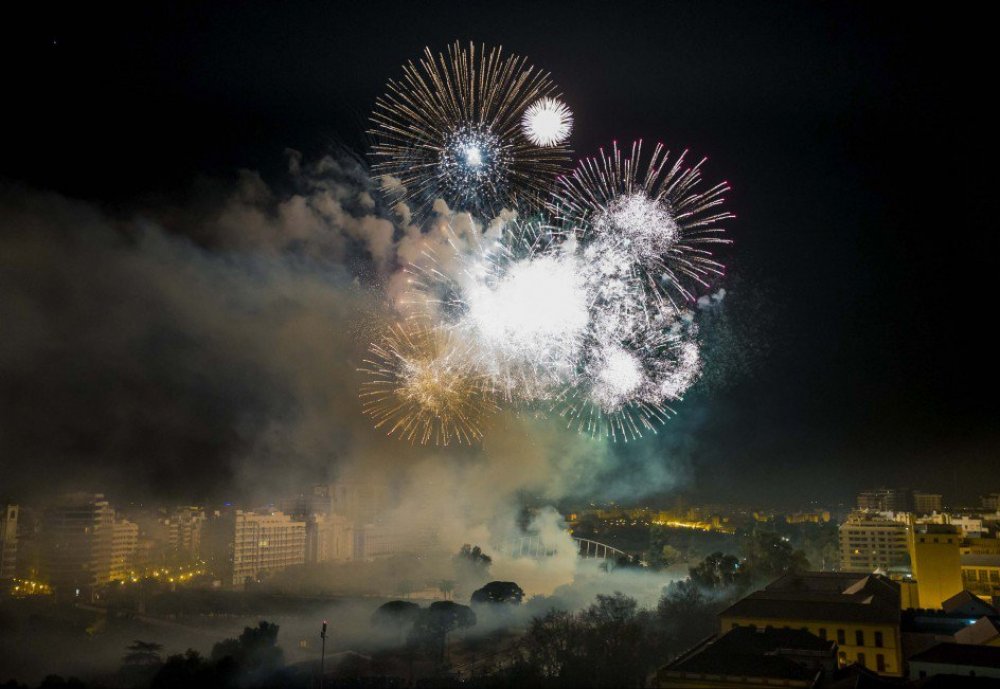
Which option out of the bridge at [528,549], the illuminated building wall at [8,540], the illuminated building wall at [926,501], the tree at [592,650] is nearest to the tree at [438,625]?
the tree at [592,650]

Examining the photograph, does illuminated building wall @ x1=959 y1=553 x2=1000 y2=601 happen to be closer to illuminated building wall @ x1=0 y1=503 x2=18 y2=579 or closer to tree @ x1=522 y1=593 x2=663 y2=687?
tree @ x1=522 y1=593 x2=663 y2=687

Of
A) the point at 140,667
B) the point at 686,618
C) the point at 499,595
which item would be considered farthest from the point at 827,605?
the point at 140,667

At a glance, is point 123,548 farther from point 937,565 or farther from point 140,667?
point 937,565

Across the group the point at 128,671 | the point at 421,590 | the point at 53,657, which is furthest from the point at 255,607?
the point at 128,671

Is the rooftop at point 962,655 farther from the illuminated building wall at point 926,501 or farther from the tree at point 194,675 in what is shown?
the illuminated building wall at point 926,501

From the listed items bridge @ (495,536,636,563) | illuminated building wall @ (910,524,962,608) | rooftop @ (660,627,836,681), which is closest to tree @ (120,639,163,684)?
rooftop @ (660,627,836,681)
